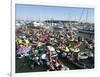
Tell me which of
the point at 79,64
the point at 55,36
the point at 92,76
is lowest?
the point at 92,76

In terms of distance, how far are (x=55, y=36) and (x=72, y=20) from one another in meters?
0.25

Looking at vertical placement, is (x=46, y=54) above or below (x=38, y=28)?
below

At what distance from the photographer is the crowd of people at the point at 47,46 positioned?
6.36 feet

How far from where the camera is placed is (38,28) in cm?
199

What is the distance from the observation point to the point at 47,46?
2.01 m

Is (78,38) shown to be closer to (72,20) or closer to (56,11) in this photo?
(72,20)

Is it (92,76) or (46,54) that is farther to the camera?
(92,76)

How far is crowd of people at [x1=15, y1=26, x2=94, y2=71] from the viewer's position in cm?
194

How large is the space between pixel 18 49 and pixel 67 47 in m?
0.50

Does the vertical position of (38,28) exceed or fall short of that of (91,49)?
it exceeds it

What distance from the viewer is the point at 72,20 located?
2.08 meters
